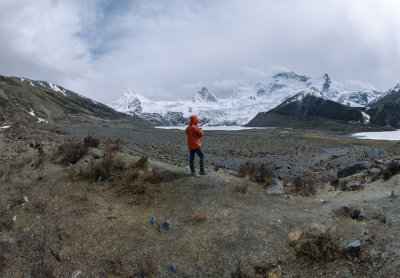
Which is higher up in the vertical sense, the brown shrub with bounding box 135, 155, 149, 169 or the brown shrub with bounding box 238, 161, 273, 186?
the brown shrub with bounding box 135, 155, 149, 169

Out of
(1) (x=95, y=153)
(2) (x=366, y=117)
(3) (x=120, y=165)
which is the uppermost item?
(2) (x=366, y=117)

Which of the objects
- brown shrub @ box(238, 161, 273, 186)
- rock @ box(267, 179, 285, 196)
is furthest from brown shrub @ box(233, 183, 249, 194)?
brown shrub @ box(238, 161, 273, 186)

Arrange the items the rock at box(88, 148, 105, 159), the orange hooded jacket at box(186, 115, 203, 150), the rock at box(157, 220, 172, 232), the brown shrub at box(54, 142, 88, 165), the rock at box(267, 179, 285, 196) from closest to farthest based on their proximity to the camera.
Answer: the rock at box(157, 220, 172, 232) → the rock at box(267, 179, 285, 196) → the orange hooded jacket at box(186, 115, 203, 150) → the brown shrub at box(54, 142, 88, 165) → the rock at box(88, 148, 105, 159)

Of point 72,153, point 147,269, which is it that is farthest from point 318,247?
point 72,153

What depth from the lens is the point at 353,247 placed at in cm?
493

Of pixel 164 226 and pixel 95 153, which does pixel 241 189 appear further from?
pixel 95 153

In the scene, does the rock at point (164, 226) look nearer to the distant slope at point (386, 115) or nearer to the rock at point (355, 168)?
the rock at point (355, 168)

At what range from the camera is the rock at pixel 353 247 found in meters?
4.92

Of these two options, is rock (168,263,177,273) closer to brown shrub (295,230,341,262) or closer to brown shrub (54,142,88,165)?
brown shrub (295,230,341,262)

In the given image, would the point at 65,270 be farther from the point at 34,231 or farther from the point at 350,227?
the point at 350,227

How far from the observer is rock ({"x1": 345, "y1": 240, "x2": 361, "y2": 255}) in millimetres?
4918

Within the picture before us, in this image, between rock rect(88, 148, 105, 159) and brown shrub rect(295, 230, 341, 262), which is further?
rock rect(88, 148, 105, 159)

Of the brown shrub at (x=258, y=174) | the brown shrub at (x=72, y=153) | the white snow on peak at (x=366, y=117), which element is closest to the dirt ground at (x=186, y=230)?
the brown shrub at (x=258, y=174)

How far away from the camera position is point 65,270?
5281 millimetres
